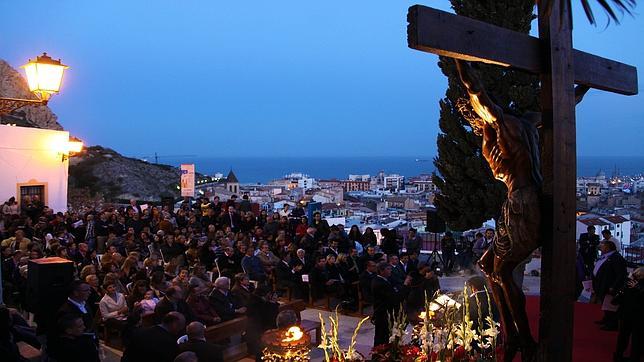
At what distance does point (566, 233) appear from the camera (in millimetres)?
3953

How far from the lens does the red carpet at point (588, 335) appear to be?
286 inches

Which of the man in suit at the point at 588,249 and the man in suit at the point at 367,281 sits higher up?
the man in suit at the point at 588,249

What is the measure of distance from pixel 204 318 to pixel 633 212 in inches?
734

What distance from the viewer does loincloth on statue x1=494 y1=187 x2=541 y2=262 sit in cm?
401

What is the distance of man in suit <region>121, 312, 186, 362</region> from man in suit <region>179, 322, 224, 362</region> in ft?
0.59

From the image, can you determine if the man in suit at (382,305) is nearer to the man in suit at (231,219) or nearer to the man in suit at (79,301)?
the man in suit at (79,301)

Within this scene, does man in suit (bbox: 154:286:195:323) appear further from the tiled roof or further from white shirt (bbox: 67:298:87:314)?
the tiled roof

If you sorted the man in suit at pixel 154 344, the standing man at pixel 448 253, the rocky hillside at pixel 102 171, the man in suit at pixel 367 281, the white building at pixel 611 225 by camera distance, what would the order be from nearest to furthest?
1. the man in suit at pixel 154 344
2. the man in suit at pixel 367 281
3. the standing man at pixel 448 253
4. the white building at pixel 611 225
5. the rocky hillside at pixel 102 171

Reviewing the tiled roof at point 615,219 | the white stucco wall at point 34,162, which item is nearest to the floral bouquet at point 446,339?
the tiled roof at point 615,219

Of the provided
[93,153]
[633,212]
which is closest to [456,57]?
[633,212]

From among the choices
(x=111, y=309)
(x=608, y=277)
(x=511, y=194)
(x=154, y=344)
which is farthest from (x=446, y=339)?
(x=608, y=277)

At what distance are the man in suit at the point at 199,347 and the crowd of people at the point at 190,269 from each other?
0.45 ft

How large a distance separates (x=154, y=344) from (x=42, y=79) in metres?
3.96

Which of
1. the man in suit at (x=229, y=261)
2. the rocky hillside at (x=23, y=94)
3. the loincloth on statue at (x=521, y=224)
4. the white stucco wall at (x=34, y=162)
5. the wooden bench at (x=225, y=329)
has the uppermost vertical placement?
the rocky hillside at (x=23, y=94)
